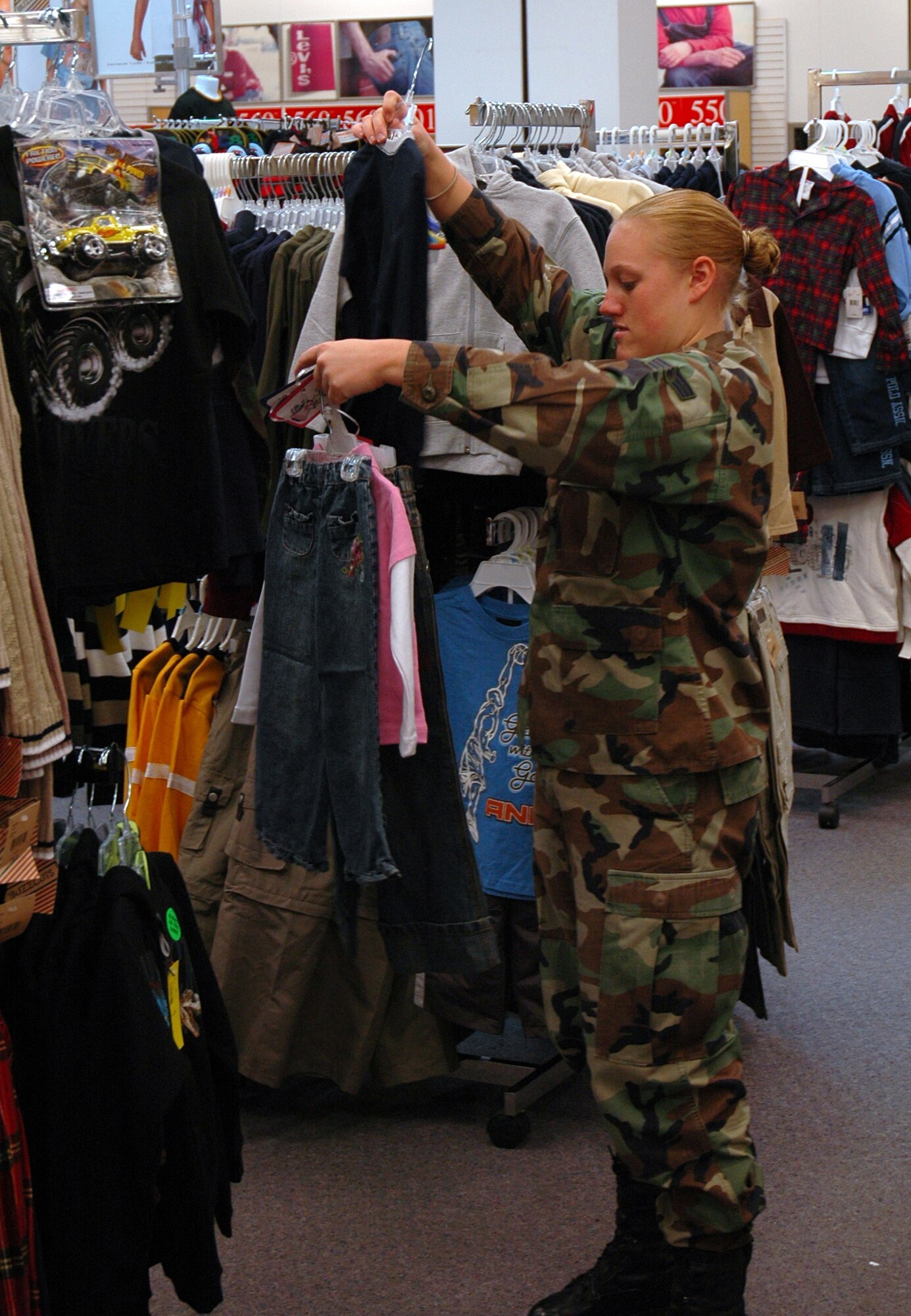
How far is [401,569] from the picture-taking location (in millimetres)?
2443

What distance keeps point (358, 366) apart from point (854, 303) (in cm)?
298

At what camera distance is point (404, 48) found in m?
11.1

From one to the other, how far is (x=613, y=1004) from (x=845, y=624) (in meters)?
2.95

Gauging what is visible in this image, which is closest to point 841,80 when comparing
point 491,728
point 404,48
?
point 491,728

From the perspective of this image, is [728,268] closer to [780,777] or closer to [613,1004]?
[613,1004]

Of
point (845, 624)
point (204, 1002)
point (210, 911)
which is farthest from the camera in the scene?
point (845, 624)

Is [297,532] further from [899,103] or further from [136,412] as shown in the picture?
[899,103]

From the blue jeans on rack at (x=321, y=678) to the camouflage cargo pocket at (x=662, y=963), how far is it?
1.49ft

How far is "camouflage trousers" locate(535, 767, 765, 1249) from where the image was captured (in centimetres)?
218

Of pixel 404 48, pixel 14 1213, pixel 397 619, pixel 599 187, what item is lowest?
pixel 14 1213

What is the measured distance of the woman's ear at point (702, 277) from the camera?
2125mm

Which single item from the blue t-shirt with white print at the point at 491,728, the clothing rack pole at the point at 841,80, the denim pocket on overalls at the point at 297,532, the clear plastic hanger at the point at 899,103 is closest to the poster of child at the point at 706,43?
the clear plastic hanger at the point at 899,103

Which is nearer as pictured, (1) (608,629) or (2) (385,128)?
(1) (608,629)

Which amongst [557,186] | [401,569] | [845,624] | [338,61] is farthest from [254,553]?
[338,61]
